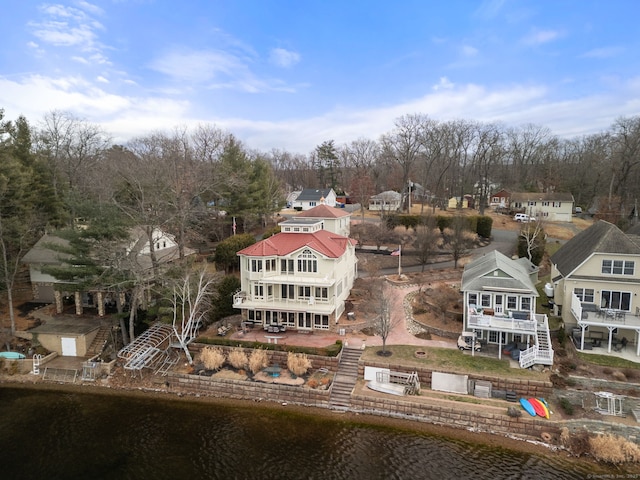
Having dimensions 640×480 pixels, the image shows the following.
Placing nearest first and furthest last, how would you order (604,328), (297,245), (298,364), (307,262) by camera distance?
(298,364)
(604,328)
(307,262)
(297,245)

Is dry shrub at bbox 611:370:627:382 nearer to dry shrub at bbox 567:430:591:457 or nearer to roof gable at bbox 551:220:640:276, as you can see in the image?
dry shrub at bbox 567:430:591:457

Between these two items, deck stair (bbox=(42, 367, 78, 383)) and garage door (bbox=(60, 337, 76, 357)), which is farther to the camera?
garage door (bbox=(60, 337, 76, 357))

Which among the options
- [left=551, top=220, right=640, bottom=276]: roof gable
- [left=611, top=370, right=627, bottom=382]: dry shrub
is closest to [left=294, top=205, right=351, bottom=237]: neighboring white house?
[left=551, top=220, right=640, bottom=276]: roof gable

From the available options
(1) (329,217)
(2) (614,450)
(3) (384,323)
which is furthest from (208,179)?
(2) (614,450)

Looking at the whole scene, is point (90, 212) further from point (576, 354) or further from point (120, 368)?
point (576, 354)

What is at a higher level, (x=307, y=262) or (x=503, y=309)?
(x=307, y=262)

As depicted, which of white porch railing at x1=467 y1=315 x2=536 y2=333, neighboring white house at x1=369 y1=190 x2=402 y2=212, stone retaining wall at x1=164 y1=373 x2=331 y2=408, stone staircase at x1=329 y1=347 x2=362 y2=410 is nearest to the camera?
stone staircase at x1=329 y1=347 x2=362 y2=410

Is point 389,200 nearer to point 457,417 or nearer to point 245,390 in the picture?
point 245,390

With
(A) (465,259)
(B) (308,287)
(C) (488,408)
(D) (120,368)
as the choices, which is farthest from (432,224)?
(D) (120,368)
